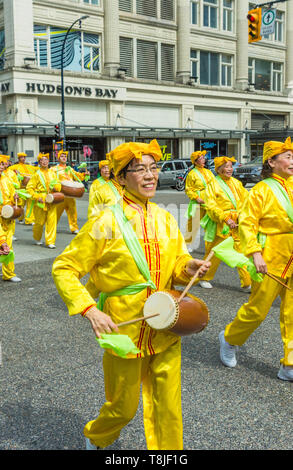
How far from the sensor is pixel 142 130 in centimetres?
3781

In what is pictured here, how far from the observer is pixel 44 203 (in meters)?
11.6

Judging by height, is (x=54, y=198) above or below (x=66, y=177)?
below

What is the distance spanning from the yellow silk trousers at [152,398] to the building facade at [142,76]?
93.4 ft

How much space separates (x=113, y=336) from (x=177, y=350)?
55 cm

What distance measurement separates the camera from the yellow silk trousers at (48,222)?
11.6m

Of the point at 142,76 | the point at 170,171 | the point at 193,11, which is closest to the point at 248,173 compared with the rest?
the point at 170,171

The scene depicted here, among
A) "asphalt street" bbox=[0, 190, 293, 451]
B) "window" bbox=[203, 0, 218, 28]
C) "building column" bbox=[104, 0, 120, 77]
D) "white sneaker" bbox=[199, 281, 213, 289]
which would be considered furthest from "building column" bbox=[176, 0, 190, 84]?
"asphalt street" bbox=[0, 190, 293, 451]

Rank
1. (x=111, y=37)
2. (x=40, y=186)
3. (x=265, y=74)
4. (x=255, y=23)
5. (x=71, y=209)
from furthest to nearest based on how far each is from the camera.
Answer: (x=265, y=74), (x=111, y=37), (x=255, y=23), (x=71, y=209), (x=40, y=186)

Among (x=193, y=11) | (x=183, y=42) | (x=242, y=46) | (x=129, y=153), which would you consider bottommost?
(x=129, y=153)

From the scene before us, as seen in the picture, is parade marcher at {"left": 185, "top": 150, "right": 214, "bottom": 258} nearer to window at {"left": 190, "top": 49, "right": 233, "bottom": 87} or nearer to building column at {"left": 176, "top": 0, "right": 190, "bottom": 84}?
building column at {"left": 176, "top": 0, "right": 190, "bottom": 84}

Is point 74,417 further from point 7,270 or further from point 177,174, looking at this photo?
point 177,174

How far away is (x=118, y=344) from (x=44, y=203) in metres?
9.48

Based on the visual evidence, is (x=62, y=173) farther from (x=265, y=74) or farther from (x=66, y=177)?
(x=265, y=74)

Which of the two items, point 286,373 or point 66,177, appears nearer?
point 286,373
